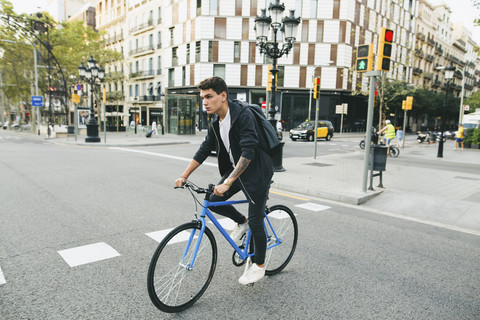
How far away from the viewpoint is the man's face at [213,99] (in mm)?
2680

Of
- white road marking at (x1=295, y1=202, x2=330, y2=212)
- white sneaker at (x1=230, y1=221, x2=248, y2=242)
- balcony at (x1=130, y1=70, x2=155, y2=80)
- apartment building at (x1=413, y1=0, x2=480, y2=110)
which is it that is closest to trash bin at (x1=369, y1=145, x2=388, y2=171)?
white road marking at (x1=295, y1=202, x2=330, y2=212)

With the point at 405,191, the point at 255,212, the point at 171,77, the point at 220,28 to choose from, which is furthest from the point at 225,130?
the point at 171,77

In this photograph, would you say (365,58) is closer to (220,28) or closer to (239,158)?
(239,158)

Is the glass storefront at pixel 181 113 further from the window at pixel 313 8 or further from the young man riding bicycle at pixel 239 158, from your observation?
the young man riding bicycle at pixel 239 158

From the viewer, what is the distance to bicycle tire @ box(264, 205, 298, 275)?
3414 mm

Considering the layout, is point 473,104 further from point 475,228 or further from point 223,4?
point 475,228

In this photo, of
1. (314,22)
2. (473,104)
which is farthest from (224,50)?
(473,104)

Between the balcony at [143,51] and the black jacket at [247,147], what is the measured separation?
4755 cm

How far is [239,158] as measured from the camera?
9.37ft

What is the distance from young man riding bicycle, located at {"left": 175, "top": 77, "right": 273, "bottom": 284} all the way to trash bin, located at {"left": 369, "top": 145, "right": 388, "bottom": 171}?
198 inches

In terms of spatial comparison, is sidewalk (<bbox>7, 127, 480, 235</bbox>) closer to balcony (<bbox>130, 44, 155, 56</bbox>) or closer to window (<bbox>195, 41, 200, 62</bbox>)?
window (<bbox>195, 41, 200, 62</bbox>)

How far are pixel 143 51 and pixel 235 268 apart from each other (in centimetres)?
4937

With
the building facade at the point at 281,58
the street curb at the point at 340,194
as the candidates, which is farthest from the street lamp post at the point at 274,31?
the building facade at the point at 281,58

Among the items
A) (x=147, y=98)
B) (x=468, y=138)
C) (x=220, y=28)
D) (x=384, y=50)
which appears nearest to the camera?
(x=384, y=50)
